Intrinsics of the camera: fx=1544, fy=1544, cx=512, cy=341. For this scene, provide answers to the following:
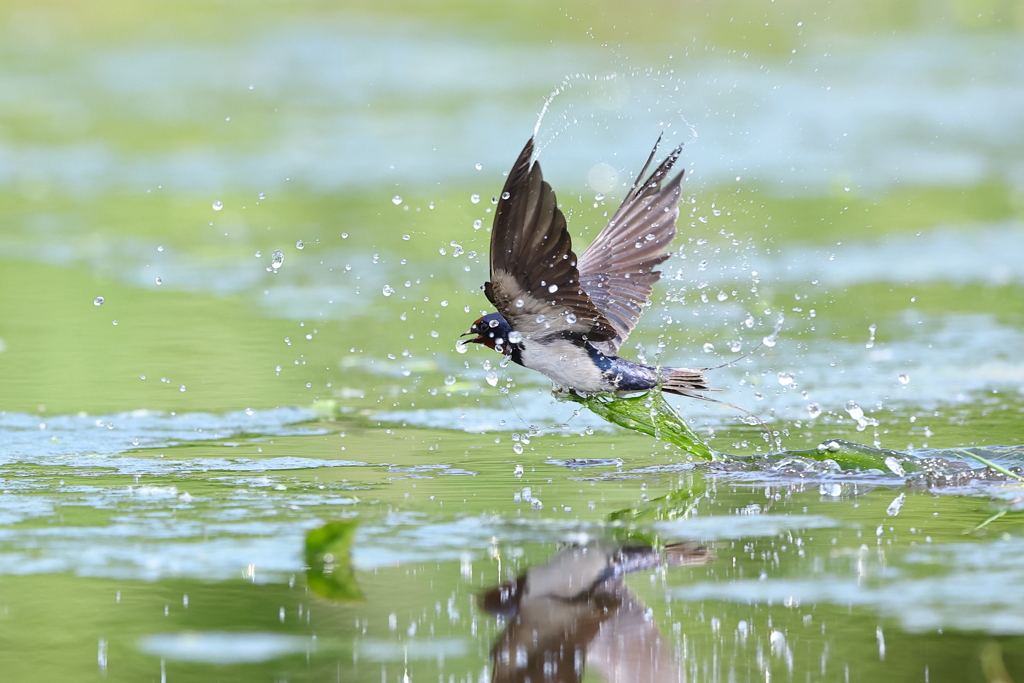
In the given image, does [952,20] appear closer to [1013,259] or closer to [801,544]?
[1013,259]

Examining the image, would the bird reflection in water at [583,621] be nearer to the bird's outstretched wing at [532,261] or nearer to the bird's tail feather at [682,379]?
the bird's outstretched wing at [532,261]

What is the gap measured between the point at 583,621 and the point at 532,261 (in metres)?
1.78

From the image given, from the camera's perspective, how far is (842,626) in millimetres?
4281

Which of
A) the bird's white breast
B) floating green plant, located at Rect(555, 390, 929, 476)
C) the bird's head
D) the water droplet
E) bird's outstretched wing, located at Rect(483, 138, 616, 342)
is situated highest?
bird's outstretched wing, located at Rect(483, 138, 616, 342)

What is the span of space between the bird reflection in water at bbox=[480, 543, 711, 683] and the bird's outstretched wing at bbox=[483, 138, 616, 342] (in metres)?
1.19

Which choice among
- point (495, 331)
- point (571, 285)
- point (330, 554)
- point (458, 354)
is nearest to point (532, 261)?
point (571, 285)

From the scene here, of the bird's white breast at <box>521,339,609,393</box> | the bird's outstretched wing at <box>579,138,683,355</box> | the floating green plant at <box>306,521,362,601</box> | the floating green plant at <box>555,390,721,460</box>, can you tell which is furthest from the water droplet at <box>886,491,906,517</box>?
the floating green plant at <box>306,521,362,601</box>

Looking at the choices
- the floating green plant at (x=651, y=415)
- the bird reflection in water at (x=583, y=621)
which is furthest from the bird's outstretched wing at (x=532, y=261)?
the bird reflection in water at (x=583, y=621)

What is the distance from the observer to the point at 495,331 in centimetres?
625

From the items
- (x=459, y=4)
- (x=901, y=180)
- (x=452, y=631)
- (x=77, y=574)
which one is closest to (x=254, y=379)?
(x=77, y=574)

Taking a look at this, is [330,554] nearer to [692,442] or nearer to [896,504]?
[692,442]

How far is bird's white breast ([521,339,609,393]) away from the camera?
6.23 m

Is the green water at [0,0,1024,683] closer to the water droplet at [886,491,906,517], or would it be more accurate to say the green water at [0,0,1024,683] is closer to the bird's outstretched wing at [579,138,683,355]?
the water droplet at [886,491,906,517]

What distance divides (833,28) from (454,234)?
483 inches
